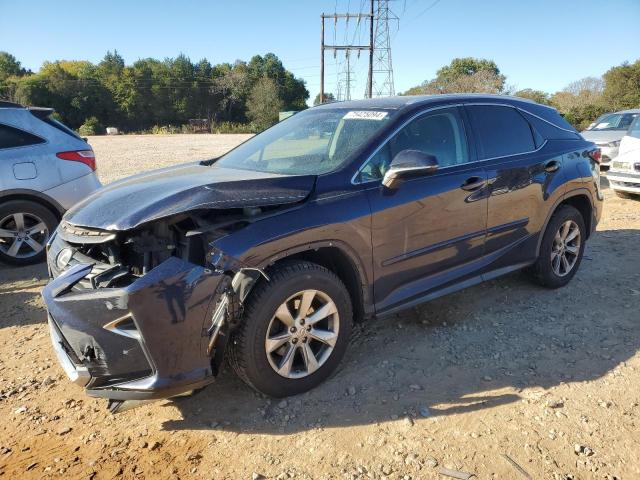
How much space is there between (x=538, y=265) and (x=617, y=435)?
2.05 m

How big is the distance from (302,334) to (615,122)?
1341 centimetres

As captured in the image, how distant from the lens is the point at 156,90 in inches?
2968

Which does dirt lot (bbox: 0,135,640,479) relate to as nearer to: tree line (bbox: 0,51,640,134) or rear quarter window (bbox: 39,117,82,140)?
rear quarter window (bbox: 39,117,82,140)

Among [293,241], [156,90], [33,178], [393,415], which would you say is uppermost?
[156,90]

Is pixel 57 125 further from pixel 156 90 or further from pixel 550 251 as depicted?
pixel 156 90

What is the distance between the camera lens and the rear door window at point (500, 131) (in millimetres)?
3871

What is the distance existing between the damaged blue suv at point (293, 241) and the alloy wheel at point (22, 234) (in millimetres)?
2690

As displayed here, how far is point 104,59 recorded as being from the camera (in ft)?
264

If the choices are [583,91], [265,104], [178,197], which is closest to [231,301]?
[178,197]

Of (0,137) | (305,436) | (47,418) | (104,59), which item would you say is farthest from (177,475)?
(104,59)

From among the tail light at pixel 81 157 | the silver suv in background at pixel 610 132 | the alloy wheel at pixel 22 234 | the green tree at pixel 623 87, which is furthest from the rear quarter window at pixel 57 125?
the green tree at pixel 623 87

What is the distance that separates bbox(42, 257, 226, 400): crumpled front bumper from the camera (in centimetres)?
238

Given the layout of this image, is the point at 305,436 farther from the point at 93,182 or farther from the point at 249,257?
the point at 93,182

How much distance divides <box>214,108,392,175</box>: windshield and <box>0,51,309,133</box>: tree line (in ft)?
195
